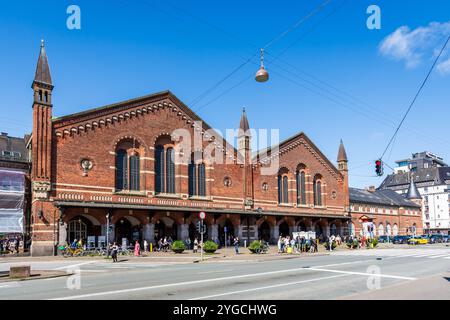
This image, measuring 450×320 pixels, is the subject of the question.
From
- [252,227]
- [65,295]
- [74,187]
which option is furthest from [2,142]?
[65,295]

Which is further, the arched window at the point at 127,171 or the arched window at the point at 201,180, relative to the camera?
the arched window at the point at 201,180

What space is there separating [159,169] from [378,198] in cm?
4480

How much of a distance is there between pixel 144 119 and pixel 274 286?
88.6 feet

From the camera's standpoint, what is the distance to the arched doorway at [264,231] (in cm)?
4802

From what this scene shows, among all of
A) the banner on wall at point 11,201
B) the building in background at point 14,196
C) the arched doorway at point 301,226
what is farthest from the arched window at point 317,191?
the banner on wall at point 11,201

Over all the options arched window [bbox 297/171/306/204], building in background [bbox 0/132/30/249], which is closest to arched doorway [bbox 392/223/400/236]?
arched window [bbox 297/171/306/204]

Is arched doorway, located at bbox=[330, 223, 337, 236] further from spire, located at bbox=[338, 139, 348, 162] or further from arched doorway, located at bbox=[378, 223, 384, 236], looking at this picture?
arched doorway, located at bbox=[378, 223, 384, 236]

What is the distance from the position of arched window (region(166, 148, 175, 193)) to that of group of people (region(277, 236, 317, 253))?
35.9 ft

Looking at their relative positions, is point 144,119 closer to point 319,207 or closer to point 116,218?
point 116,218

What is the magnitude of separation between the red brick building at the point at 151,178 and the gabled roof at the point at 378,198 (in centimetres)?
1295

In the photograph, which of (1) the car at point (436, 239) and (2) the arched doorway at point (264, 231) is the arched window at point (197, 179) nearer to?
(2) the arched doorway at point (264, 231)

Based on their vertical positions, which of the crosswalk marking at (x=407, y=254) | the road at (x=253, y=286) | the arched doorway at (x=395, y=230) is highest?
the road at (x=253, y=286)

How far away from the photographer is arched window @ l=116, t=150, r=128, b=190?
1446 inches
